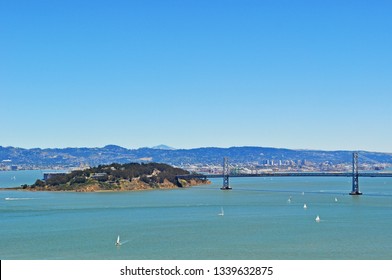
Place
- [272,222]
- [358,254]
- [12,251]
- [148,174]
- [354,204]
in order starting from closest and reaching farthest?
[358,254] → [12,251] → [272,222] → [354,204] → [148,174]

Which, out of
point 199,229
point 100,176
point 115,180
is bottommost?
point 199,229

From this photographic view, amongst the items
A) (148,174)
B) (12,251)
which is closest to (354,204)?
(12,251)

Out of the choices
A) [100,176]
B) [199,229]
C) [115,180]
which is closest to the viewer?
[199,229]

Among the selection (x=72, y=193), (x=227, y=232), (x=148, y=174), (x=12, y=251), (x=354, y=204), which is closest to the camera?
(x=12, y=251)

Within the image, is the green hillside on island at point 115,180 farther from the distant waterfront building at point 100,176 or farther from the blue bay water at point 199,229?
the blue bay water at point 199,229

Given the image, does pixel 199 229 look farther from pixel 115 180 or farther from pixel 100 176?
pixel 100 176

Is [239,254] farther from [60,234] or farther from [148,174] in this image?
[148,174]

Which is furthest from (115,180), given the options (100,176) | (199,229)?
(199,229)
